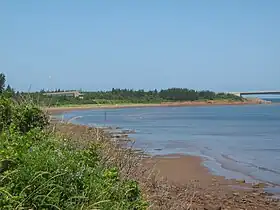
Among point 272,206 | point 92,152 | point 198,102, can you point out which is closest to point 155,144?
point 272,206

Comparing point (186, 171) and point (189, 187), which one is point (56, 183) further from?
point (186, 171)

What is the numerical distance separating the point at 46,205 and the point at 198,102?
5916 inches

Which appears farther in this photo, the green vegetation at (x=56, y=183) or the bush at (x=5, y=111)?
the bush at (x=5, y=111)

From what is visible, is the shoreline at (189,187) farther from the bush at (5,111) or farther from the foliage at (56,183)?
the foliage at (56,183)

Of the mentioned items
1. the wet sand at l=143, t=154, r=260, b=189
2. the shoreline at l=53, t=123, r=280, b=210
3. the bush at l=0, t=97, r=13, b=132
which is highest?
the bush at l=0, t=97, r=13, b=132

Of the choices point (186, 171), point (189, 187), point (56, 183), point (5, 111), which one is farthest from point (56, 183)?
point (186, 171)

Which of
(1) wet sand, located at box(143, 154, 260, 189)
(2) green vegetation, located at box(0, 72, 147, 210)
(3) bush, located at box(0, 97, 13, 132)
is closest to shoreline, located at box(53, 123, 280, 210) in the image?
(1) wet sand, located at box(143, 154, 260, 189)

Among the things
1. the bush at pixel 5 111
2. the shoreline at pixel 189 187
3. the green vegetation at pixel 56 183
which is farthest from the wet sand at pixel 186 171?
the green vegetation at pixel 56 183

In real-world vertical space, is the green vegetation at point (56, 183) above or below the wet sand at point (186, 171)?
above

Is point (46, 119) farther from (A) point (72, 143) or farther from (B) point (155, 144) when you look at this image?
(B) point (155, 144)

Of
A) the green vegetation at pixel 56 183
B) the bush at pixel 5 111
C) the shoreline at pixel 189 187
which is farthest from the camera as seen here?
the bush at pixel 5 111

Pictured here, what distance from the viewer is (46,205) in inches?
218

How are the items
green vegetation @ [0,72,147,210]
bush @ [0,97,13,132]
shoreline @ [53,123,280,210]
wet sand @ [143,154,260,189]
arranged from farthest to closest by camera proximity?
wet sand @ [143,154,260,189] → bush @ [0,97,13,132] → shoreline @ [53,123,280,210] → green vegetation @ [0,72,147,210]

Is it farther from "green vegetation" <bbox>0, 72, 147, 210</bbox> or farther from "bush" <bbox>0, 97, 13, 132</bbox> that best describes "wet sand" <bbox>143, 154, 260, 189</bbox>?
"green vegetation" <bbox>0, 72, 147, 210</bbox>
